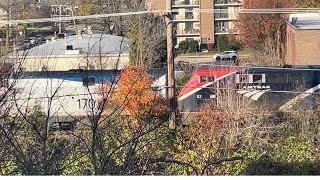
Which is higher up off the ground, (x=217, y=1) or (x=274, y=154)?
(x=217, y=1)

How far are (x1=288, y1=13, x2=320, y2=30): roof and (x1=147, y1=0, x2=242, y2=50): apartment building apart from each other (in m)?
3.52

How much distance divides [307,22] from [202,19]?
182 inches

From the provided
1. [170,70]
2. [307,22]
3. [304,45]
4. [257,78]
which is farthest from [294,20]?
[170,70]

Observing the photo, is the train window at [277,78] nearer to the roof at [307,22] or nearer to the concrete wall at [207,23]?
the roof at [307,22]

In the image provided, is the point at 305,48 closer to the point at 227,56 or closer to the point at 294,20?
the point at 294,20

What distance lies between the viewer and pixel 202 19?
15.2 metres

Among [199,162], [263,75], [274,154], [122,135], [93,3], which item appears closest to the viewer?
[199,162]

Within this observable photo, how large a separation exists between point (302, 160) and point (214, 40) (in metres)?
11.8

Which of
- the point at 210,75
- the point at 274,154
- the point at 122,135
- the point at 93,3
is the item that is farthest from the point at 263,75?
the point at 93,3

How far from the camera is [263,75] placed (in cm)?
768

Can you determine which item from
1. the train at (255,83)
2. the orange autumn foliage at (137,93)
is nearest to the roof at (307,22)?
the train at (255,83)
